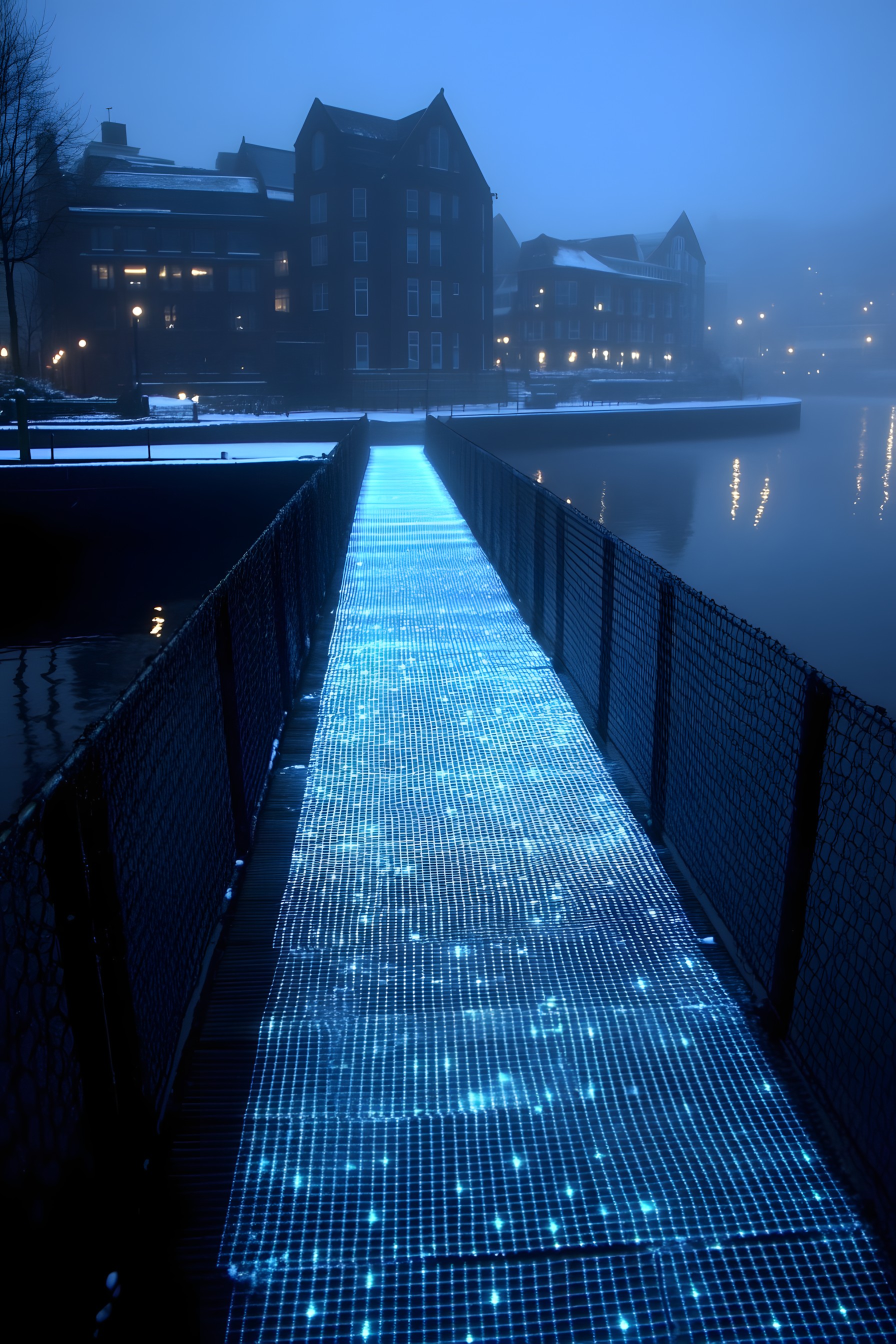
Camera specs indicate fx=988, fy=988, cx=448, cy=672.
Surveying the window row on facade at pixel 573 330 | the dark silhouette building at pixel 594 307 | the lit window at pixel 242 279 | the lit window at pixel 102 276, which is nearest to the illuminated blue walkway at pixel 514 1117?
the lit window at pixel 242 279

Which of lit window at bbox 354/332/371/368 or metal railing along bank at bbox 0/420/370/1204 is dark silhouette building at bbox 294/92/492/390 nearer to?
lit window at bbox 354/332/371/368

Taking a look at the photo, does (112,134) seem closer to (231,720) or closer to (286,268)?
(286,268)

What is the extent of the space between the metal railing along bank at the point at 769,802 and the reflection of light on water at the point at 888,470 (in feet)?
111

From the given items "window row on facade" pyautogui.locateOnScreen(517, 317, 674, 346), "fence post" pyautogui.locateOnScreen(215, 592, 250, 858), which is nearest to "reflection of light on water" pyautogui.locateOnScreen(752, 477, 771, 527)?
"fence post" pyautogui.locateOnScreen(215, 592, 250, 858)

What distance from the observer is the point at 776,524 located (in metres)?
36.2

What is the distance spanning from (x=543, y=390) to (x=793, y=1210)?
232 ft

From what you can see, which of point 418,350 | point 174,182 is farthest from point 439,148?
point 174,182

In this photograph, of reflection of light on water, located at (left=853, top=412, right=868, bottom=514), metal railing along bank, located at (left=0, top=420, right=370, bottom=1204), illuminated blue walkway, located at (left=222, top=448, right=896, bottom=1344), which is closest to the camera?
metal railing along bank, located at (left=0, top=420, right=370, bottom=1204)

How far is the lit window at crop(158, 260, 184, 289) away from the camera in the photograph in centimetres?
6044

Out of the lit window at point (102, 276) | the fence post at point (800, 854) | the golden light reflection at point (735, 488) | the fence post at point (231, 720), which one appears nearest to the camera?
the fence post at point (800, 854)

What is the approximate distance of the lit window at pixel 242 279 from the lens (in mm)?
61344

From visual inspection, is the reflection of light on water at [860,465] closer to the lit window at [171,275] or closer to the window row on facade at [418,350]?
the window row on facade at [418,350]

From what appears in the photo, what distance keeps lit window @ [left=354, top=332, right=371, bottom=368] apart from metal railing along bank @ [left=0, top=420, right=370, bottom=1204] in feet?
197

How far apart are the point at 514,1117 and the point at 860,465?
2383 inches
